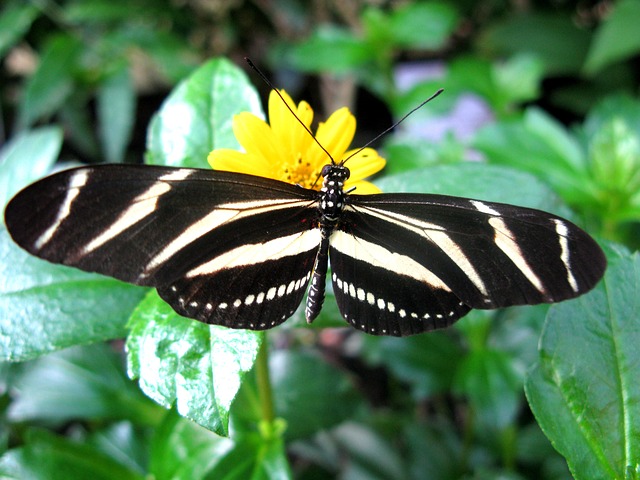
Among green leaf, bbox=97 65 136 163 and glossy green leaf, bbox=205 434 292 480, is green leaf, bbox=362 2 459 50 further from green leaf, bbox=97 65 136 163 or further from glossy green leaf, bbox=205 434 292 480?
glossy green leaf, bbox=205 434 292 480

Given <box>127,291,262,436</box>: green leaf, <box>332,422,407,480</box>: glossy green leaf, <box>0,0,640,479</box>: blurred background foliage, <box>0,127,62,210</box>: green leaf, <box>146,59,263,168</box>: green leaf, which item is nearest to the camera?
<box>127,291,262,436</box>: green leaf

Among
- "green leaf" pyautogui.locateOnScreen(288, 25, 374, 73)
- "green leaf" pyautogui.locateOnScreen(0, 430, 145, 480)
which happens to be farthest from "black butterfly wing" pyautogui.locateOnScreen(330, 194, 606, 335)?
"green leaf" pyautogui.locateOnScreen(288, 25, 374, 73)

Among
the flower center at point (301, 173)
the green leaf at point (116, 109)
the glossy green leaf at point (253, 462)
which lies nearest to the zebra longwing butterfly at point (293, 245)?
the flower center at point (301, 173)

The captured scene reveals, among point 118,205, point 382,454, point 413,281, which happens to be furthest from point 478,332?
point 118,205

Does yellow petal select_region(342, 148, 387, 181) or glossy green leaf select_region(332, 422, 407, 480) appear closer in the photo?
yellow petal select_region(342, 148, 387, 181)

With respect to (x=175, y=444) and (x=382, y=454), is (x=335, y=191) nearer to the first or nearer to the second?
(x=175, y=444)

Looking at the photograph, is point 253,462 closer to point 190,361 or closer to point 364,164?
point 190,361
